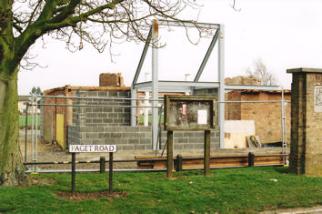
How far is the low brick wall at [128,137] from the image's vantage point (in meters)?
18.0

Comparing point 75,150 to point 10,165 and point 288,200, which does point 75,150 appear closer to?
point 10,165

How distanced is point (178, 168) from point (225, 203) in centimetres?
339

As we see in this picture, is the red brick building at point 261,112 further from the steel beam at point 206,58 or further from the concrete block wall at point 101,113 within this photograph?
the concrete block wall at point 101,113

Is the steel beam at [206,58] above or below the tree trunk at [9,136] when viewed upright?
above

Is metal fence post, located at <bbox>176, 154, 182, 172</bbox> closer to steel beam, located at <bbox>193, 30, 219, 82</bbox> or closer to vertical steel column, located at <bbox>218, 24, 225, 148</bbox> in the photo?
vertical steel column, located at <bbox>218, 24, 225, 148</bbox>

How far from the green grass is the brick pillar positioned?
602mm

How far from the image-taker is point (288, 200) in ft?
30.9

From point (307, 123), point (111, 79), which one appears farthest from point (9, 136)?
point (111, 79)

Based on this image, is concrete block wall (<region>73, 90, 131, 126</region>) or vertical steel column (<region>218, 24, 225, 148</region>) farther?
concrete block wall (<region>73, 90, 131, 126</region>)

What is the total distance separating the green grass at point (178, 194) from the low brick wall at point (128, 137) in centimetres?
662

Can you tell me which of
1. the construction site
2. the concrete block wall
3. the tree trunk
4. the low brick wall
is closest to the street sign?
the tree trunk

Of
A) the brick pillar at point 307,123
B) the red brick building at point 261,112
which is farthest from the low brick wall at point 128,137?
the red brick building at point 261,112

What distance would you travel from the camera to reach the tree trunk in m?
9.48

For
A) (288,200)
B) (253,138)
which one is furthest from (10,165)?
(253,138)
